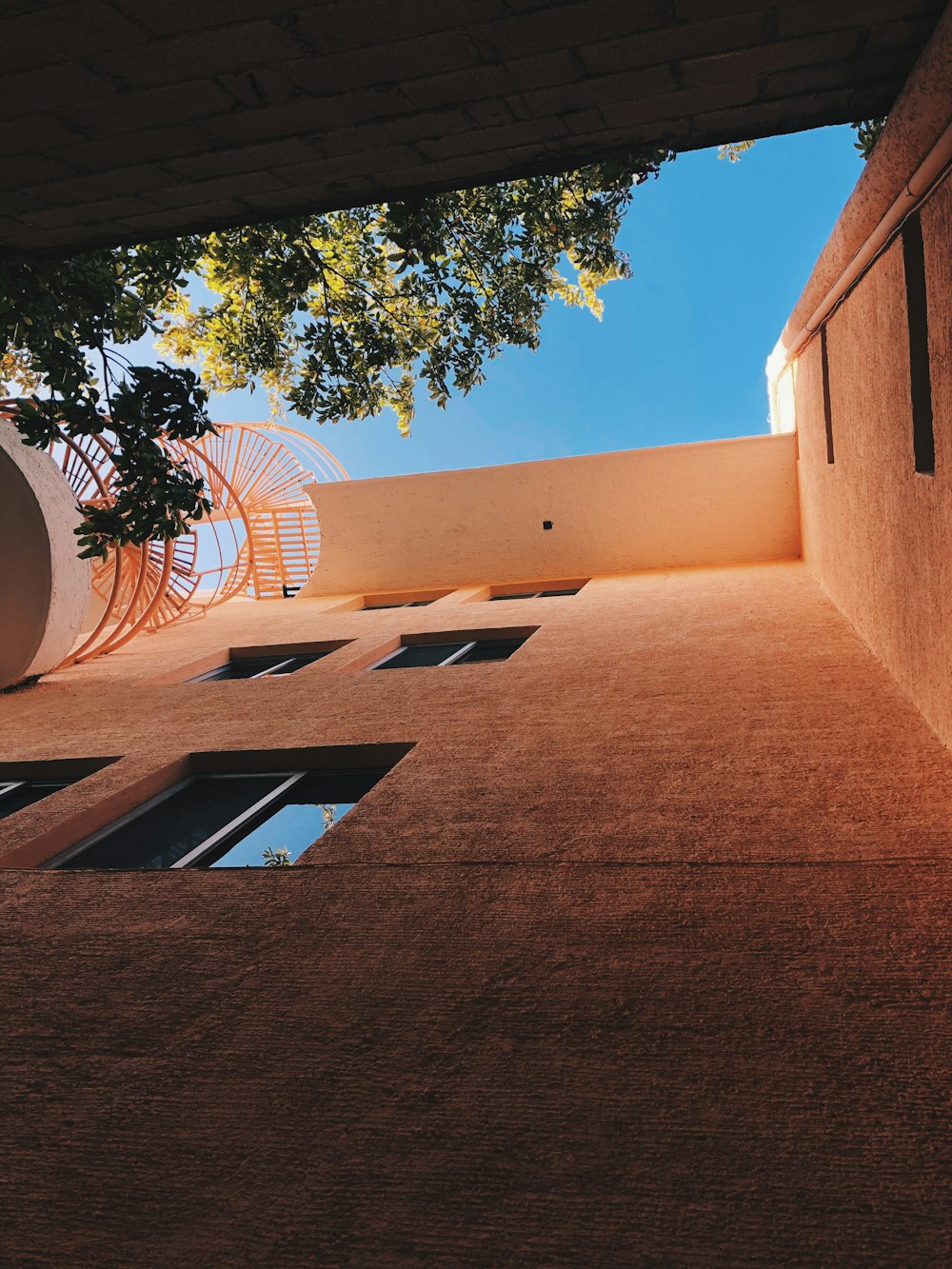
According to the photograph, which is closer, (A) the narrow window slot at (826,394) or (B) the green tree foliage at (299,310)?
(B) the green tree foliage at (299,310)

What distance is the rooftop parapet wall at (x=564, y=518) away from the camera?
1158cm

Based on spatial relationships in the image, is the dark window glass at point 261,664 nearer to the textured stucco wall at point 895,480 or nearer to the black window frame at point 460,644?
the black window frame at point 460,644

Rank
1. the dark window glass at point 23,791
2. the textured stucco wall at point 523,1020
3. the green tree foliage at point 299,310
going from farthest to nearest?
the dark window glass at point 23,791 → the green tree foliage at point 299,310 → the textured stucco wall at point 523,1020

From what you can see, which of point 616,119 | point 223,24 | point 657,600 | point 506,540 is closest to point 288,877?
point 223,24

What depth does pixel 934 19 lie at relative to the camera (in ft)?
7.55

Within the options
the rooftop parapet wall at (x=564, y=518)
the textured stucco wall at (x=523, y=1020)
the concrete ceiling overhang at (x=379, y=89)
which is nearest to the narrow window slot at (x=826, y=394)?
the textured stucco wall at (x=523, y=1020)

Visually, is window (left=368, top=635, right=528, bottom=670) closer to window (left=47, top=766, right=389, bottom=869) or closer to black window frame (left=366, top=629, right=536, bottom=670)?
black window frame (left=366, top=629, right=536, bottom=670)

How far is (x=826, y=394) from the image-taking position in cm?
618

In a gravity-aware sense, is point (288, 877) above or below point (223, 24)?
below

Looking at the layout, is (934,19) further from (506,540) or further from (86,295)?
(506,540)

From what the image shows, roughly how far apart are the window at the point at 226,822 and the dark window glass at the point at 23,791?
3.19 feet

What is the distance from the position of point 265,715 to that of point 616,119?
401 centimetres

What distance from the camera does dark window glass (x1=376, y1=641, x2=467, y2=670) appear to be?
791cm

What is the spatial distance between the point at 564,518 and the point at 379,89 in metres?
10.2
